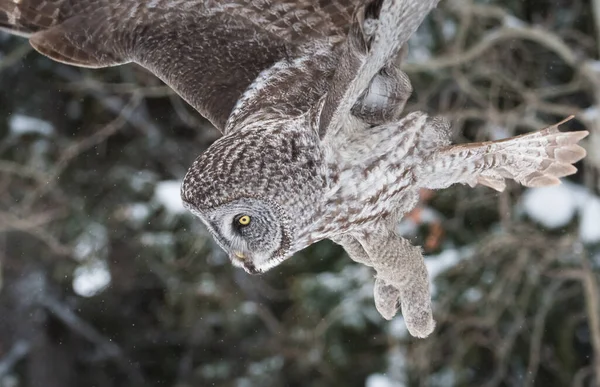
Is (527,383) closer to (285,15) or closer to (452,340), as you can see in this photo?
(452,340)

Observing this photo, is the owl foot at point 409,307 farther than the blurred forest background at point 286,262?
No

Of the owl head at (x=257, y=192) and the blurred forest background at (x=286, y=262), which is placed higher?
the owl head at (x=257, y=192)

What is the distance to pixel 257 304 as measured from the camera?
3.90m

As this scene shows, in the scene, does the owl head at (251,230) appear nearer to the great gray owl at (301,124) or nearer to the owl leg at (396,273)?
the great gray owl at (301,124)

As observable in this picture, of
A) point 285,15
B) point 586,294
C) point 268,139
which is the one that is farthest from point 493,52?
point 268,139

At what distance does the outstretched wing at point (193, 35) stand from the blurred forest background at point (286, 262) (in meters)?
1.67

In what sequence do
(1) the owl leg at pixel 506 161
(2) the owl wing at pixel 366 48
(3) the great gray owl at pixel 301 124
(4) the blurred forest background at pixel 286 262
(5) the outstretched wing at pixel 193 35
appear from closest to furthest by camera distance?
(2) the owl wing at pixel 366 48 → (3) the great gray owl at pixel 301 124 → (1) the owl leg at pixel 506 161 → (5) the outstretched wing at pixel 193 35 → (4) the blurred forest background at pixel 286 262

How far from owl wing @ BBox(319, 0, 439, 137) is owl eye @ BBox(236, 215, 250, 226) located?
146 millimetres

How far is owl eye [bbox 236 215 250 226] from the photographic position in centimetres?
106

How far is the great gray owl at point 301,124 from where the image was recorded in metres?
1.02

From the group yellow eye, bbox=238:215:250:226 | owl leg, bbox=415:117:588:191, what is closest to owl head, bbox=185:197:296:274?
yellow eye, bbox=238:215:250:226

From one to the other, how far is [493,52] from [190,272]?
1.57m

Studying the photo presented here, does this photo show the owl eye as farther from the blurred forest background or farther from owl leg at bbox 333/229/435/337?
the blurred forest background

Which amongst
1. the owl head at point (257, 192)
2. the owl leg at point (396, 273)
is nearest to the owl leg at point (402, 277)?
the owl leg at point (396, 273)
